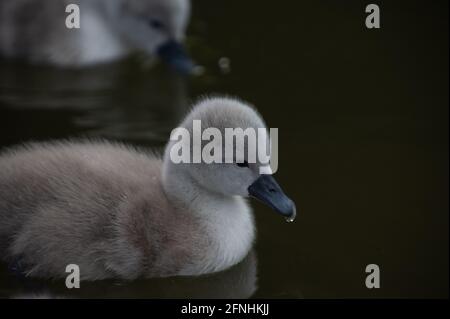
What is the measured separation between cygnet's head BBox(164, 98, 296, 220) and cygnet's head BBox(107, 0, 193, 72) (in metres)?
2.00

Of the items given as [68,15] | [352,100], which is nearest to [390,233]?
[352,100]

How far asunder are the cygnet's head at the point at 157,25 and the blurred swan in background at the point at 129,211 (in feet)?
6.56

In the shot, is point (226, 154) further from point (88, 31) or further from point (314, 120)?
point (88, 31)

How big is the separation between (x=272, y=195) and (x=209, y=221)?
0.93 ft

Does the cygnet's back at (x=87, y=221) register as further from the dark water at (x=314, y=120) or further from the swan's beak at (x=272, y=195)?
the swan's beak at (x=272, y=195)

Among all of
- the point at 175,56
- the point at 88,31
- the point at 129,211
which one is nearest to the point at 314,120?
the point at 175,56

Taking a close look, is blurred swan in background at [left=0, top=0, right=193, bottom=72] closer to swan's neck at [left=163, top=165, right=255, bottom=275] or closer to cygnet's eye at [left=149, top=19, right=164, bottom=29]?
cygnet's eye at [left=149, top=19, right=164, bottom=29]

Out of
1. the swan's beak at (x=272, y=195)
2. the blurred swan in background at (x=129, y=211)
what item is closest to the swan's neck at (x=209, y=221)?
the blurred swan in background at (x=129, y=211)

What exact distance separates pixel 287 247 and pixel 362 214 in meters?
0.45

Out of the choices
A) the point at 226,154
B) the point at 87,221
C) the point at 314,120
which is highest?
the point at 314,120

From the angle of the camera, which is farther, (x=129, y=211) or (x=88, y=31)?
(x=88, y=31)

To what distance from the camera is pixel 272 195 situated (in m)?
4.16

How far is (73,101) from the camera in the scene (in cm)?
580

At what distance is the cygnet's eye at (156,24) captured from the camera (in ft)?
20.8
